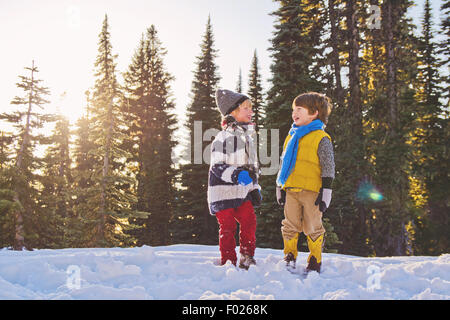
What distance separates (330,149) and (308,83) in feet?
32.5

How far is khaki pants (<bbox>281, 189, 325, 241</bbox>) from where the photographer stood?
3703 mm

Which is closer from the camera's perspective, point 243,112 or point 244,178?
point 244,178

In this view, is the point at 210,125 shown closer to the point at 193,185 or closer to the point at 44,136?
the point at 193,185

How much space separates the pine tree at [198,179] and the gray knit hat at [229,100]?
1477 centimetres

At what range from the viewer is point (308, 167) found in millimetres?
3777

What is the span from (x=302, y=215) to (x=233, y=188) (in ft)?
2.85

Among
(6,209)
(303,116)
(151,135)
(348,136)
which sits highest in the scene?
(151,135)

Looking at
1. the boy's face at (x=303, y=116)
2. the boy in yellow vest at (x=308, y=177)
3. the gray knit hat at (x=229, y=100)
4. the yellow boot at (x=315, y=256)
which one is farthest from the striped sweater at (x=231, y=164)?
the yellow boot at (x=315, y=256)

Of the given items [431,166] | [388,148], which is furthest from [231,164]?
[431,166]

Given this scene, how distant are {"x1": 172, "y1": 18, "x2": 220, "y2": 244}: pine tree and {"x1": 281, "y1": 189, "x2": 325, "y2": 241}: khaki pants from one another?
1511 centimetres

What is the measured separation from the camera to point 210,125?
21125 mm

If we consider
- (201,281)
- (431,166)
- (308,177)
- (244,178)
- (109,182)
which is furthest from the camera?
(431,166)

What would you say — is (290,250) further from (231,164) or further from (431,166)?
(431,166)

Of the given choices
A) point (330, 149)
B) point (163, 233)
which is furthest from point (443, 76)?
point (330, 149)
